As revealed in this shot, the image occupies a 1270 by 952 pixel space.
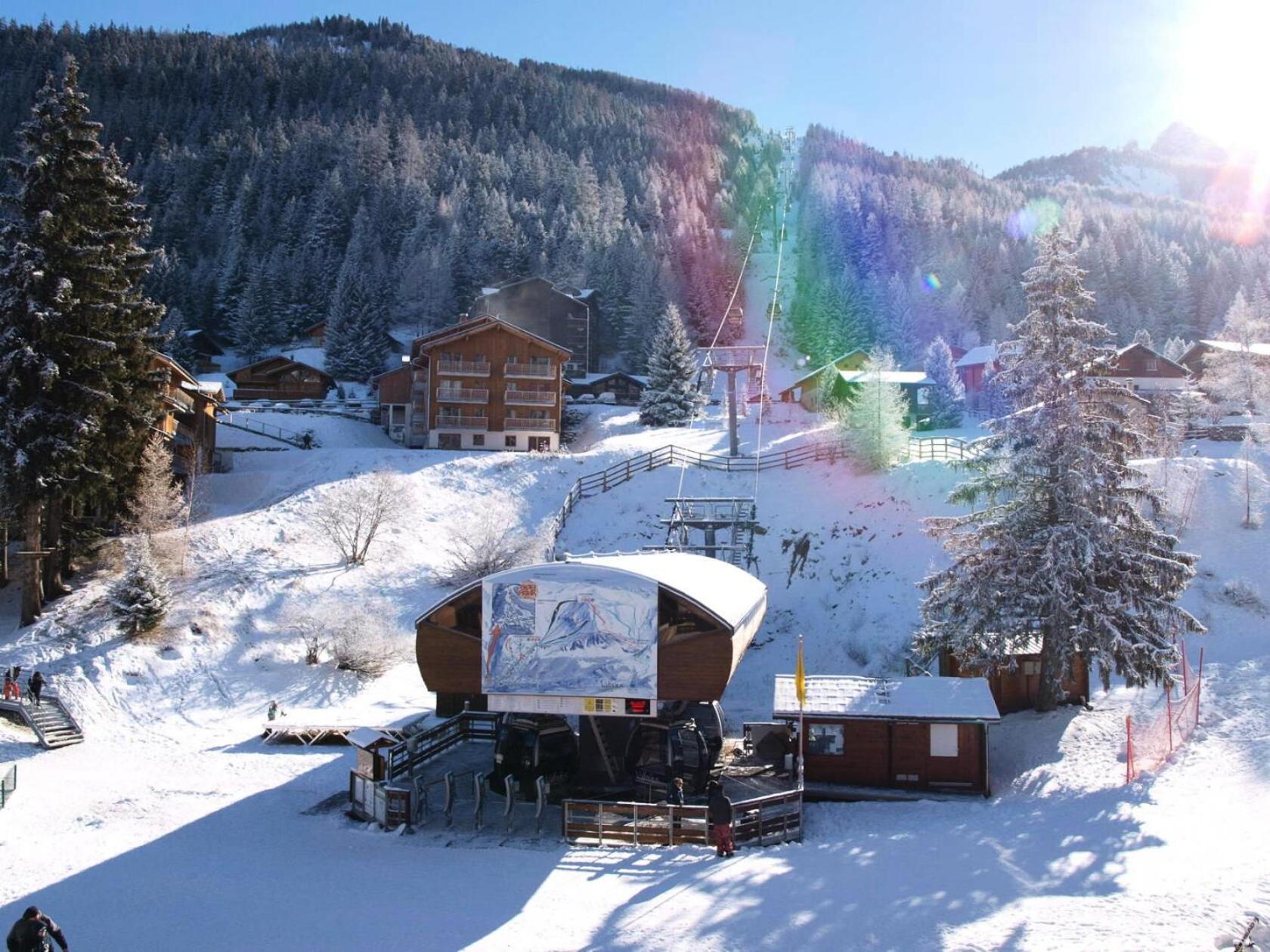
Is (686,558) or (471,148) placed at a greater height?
(471,148)

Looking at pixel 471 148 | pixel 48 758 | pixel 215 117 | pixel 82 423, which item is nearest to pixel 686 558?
pixel 48 758

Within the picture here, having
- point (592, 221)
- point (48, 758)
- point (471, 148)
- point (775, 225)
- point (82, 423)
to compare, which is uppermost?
point (471, 148)

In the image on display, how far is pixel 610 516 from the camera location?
41.3 meters

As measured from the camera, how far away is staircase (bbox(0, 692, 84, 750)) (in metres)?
24.3

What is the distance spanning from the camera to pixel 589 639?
64.1 feet

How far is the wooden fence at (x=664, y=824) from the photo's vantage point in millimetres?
17562

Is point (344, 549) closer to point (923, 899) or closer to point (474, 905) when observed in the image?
point (474, 905)

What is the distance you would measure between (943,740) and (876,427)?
21.2 m

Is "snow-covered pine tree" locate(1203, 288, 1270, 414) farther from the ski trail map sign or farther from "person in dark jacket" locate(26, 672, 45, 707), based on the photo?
"person in dark jacket" locate(26, 672, 45, 707)

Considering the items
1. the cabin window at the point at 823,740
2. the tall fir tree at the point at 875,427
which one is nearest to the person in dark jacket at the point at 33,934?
the cabin window at the point at 823,740

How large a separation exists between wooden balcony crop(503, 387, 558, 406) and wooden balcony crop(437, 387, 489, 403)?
1311 millimetres

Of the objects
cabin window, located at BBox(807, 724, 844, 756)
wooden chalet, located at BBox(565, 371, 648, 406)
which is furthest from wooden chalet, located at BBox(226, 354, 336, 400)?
cabin window, located at BBox(807, 724, 844, 756)

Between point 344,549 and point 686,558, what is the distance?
1921 centimetres

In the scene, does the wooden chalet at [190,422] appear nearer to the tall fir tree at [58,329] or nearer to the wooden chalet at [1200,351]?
the tall fir tree at [58,329]
